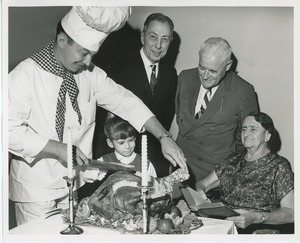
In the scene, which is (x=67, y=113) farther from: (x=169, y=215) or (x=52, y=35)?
(x=169, y=215)

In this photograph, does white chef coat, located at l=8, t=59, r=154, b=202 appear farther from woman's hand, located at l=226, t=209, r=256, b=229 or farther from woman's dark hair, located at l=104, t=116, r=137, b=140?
woman's hand, located at l=226, t=209, r=256, b=229

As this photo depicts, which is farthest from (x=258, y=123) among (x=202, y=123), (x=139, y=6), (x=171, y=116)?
(x=139, y=6)

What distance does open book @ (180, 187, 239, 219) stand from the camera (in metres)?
1.71

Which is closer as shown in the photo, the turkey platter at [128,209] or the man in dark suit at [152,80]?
the turkey platter at [128,209]

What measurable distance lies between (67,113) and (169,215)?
Answer: 59 centimetres

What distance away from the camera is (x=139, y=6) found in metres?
1.77

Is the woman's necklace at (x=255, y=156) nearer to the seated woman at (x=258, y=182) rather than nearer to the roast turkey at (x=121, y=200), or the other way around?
the seated woman at (x=258, y=182)

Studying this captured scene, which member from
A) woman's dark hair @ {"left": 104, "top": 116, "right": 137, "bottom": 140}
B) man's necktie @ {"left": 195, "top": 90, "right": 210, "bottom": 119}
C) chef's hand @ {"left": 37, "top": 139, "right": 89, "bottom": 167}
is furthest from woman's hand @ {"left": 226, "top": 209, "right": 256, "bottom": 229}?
chef's hand @ {"left": 37, "top": 139, "right": 89, "bottom": 167}

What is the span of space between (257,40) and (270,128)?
1.21 feet

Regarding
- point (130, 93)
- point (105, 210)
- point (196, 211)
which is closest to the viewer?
point (105, 210)

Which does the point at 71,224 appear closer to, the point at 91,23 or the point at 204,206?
the point at 204,206

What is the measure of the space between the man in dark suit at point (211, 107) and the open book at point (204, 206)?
5cm

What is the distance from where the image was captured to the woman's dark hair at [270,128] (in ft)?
5.73

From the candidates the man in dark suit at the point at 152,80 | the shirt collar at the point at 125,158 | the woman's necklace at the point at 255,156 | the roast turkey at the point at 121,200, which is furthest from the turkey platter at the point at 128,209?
the woman's necklace at the point at 255,156
